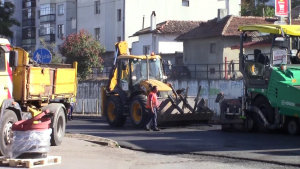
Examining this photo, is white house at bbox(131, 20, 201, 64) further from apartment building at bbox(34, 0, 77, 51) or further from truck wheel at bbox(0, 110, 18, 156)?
truck wheel at bbox(0, 110, 18, 156)

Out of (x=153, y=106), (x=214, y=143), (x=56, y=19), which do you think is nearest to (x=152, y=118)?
(x=153, y=106)

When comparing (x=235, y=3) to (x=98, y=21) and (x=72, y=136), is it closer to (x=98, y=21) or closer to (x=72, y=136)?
(x=98, y=21)

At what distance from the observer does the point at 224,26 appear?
40.1m

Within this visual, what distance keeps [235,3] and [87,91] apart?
25299 mm

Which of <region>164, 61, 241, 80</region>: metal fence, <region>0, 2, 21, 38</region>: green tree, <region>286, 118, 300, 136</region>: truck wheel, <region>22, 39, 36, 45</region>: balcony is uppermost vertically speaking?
<region>22, 39, 36, 45</region>: balcony

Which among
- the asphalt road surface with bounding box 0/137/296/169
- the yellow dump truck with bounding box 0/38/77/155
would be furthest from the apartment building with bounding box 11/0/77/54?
the asphalt road surface with bounding box 0/137/296/169

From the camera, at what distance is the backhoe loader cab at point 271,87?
16625mm

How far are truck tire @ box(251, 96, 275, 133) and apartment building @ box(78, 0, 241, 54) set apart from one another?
32.6m

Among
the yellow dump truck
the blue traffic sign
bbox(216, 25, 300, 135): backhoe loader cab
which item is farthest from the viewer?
the blue traffic sign

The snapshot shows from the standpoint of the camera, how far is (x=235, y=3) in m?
56.5

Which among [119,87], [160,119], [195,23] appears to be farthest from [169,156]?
[195,23]

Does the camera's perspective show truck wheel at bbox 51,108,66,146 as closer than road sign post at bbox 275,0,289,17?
Yes

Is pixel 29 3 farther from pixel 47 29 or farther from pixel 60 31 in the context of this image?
pixel 60 31

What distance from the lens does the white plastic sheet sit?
11.3 meters
